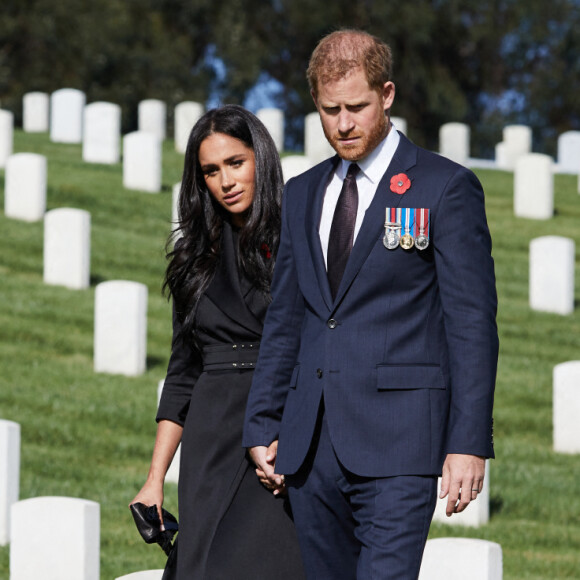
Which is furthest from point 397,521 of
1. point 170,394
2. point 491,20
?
point 491,20

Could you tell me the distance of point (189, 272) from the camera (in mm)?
4305

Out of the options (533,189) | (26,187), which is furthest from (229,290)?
(533,189)

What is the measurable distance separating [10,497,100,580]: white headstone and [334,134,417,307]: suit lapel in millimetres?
2609

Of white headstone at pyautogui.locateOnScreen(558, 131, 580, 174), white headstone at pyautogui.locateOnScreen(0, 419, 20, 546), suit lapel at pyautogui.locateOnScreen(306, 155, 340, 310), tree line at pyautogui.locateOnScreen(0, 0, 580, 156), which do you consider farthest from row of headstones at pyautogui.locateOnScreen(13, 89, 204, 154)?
suit lapel at pyautogui.locateOnScreen(306, 155, 340, 310)

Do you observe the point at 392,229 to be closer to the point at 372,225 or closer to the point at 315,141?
the point at 372,225

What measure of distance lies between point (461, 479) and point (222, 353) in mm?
1089

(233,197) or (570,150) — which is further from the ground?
(570,150)

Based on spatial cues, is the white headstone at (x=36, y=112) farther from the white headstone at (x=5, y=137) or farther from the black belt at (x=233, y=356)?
the black belt at (x=233, y=356)

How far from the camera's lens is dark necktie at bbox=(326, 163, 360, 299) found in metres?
3.65

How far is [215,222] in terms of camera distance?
436 cm

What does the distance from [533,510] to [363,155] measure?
4.70 metres

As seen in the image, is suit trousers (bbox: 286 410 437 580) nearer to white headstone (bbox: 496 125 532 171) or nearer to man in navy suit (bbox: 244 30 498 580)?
man in navy suit (bbox: 244 30 498 580)

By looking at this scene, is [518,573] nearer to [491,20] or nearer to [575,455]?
[575,455]

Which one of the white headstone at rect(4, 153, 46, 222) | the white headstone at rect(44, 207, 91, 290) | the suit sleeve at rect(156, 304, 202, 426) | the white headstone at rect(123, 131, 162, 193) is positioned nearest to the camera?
the suit sleeve at rect(156, 304, 202, 426)
